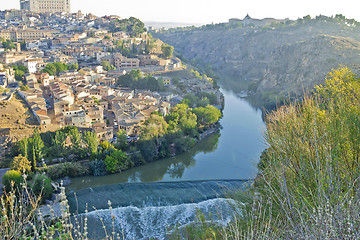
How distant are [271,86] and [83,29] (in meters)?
13.0

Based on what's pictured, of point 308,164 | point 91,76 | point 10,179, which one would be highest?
point 308,164

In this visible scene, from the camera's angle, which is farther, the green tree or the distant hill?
the distant hill

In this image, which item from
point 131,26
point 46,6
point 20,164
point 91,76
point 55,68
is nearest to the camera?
point 20,164

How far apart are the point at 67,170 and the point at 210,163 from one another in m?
3.52

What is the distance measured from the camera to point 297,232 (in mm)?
1941

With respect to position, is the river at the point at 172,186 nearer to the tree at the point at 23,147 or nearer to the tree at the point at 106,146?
the tree at the point at 106,146

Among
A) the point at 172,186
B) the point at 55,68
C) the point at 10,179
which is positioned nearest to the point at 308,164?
the point at 172,186

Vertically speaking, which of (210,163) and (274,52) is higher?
(274,52)

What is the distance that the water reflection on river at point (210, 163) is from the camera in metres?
7.76

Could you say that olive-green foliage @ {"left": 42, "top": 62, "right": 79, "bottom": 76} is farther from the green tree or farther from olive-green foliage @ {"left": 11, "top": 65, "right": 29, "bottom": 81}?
the green tree

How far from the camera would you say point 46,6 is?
3173cm

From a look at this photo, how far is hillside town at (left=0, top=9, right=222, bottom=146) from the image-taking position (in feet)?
31.9

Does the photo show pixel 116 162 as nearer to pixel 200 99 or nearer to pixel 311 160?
pixel 311 160

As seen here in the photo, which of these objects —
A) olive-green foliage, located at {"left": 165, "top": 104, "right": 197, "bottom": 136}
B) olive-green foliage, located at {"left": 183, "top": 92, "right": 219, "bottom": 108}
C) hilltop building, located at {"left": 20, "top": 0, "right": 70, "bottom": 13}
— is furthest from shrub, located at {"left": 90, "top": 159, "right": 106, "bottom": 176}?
hilltop building, located at {"left": 20, "top": 0, "right": 70, "bottom": 13}
